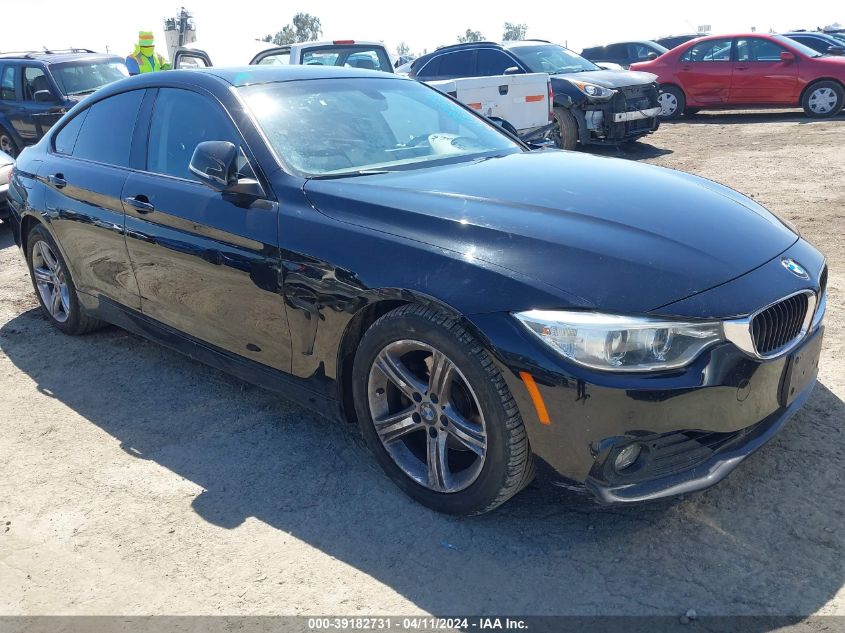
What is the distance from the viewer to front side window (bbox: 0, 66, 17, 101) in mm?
12203

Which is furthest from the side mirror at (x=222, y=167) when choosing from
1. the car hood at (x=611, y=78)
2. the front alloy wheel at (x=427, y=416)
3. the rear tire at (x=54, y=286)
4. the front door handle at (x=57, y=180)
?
the car hood at (x=611, y=78)

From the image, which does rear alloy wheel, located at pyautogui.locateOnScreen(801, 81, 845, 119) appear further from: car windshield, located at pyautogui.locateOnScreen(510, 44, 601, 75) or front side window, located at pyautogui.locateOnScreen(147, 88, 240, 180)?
front side window, located at pyautogui.locateOnScreen(147, 88, 240, 180)

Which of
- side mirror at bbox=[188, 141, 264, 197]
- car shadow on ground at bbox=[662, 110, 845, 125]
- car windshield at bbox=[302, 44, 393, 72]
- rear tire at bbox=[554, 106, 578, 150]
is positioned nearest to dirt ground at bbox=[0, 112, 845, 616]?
side mirror at bbox=[188, 141, 264, 197]

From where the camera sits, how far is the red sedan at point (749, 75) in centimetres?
1434

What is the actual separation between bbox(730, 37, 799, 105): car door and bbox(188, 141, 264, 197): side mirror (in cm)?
1352

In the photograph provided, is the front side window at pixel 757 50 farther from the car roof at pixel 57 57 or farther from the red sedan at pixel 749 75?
the car roof at pixel 57 57

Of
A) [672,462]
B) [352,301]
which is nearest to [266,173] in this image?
[352,301]

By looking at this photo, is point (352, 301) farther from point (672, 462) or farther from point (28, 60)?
point (28, 60)

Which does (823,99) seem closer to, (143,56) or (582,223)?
(143,56)

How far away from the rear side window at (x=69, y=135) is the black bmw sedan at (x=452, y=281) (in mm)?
548

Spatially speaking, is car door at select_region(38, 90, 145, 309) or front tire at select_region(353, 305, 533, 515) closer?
Answer: front tire at select_region(353, 305, 533, 515)

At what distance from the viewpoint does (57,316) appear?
5.56m

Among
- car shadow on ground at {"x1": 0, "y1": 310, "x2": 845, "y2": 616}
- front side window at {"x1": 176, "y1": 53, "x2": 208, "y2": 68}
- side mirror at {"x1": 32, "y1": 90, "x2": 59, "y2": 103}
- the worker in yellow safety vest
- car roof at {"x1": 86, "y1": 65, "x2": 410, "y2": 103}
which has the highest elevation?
car roof at {"x1": 86, "y1": 65, "x2": 410, "y2": 103}

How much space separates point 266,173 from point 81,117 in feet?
7.00
